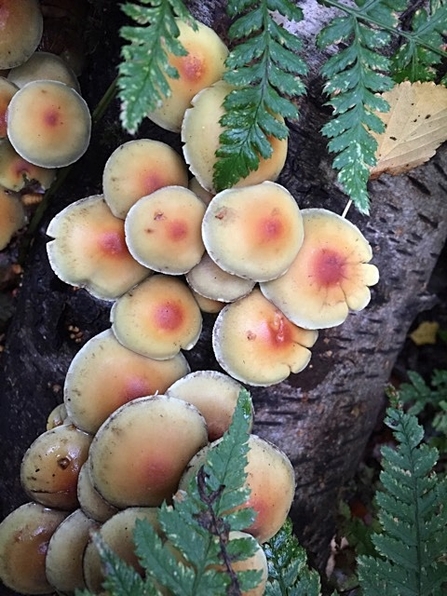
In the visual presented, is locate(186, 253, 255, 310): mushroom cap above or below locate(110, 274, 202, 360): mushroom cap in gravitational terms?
above

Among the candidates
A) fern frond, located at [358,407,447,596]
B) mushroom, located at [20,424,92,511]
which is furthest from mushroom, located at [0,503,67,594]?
fern frond, located at [358,407,447,596]

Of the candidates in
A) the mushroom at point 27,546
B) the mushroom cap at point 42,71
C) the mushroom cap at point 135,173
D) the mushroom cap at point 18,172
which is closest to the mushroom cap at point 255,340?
the mushroom cap at point 135,173

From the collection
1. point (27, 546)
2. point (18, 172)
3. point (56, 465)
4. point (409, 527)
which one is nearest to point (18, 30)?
point (18, 172)

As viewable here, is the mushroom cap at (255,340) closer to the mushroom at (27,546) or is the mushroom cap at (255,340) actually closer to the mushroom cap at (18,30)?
the mushroom at (27,546)

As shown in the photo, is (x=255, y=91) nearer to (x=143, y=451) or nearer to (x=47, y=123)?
(x=47, y=123)

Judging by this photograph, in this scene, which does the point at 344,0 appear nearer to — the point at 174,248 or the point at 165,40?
the point at 165,40

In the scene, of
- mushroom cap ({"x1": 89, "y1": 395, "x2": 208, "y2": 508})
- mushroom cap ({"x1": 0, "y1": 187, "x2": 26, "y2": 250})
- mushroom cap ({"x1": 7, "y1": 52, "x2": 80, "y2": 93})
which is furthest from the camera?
mushroom cap ({"x1": 0, "y1": 187, "x2": 26, "y2": 250})

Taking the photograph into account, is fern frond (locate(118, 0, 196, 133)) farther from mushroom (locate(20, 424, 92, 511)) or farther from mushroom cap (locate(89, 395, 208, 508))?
mushroom (locate(20, 424, 92, 511))

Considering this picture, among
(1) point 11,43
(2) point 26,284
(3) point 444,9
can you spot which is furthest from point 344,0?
(2) point 26,284
